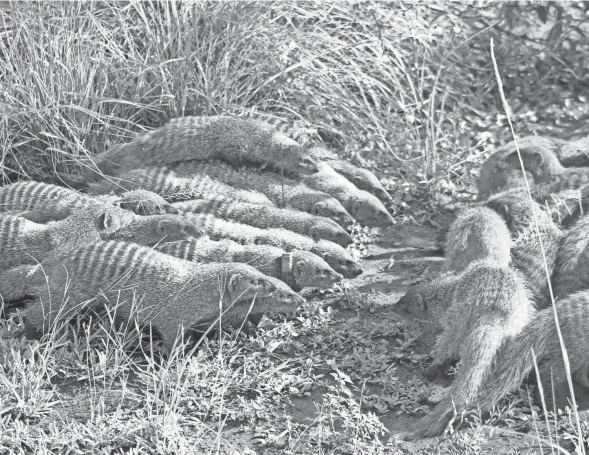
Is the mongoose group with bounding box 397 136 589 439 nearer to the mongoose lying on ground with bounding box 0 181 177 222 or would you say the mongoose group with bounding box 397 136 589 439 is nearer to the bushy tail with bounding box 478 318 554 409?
the bushy tail with bounding box 478 318 554 409

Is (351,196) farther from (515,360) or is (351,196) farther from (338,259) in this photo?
(515,360)

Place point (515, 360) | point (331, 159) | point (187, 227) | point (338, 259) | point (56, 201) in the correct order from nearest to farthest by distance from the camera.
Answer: point (515, 360), point (187, 227), point (338, 259), point (56, 201), point (331, 159)

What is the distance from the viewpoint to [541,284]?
439 cm

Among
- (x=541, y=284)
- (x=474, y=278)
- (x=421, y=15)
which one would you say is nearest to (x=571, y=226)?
(x=541, y=284)

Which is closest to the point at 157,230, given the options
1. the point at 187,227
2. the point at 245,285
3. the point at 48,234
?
the point at 187,227

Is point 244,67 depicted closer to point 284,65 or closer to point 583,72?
point 284,65

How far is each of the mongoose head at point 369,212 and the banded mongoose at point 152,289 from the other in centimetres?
129

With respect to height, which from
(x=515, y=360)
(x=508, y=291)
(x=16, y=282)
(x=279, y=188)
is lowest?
(x=16, y=282)

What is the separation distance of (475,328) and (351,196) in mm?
1822

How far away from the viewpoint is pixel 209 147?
5625 mm

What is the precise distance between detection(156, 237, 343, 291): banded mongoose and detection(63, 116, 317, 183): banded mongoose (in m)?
0.95

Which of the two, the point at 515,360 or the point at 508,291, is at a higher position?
the point at 508,291

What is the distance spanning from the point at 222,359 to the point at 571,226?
203cm

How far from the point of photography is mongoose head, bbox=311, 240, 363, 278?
16.0 feet
